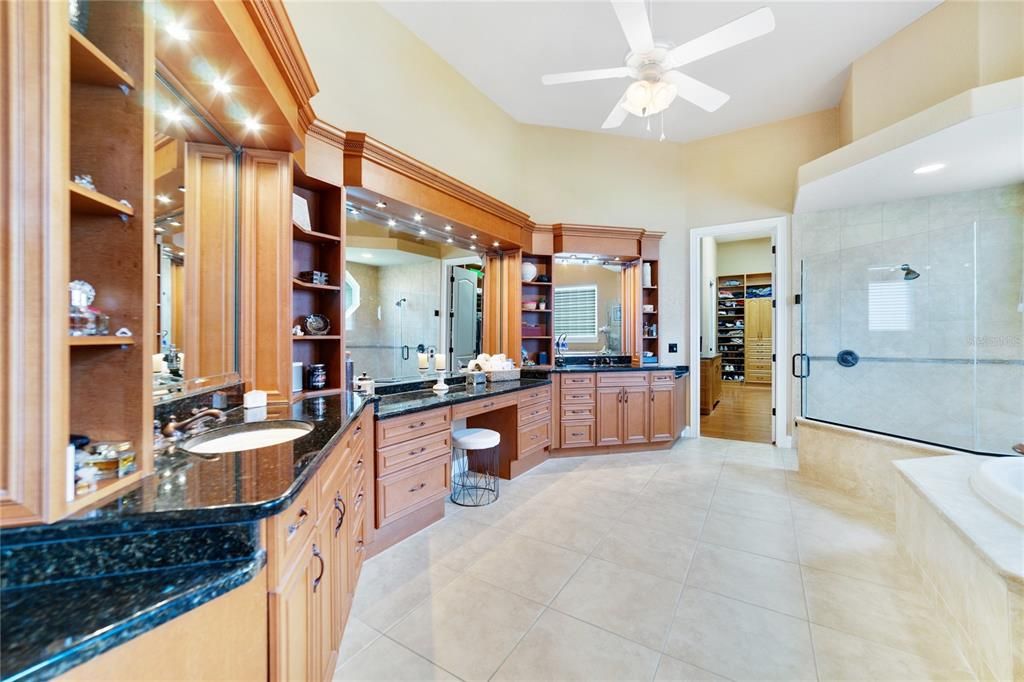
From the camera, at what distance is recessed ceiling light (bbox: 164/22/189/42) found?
1.34 metres

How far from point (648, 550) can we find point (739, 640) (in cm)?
69

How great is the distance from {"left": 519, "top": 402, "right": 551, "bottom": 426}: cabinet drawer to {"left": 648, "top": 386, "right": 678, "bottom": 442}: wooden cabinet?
1231 millimetres

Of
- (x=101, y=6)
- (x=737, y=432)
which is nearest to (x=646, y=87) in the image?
(x=101, y=6)

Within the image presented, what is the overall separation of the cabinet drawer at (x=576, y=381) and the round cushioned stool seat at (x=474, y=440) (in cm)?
127

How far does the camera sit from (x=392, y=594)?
1.91 m

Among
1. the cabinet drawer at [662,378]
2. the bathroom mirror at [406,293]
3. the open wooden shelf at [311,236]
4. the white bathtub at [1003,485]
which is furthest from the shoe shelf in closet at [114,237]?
the cabinet drawer at [662,378]

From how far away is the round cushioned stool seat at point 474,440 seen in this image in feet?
9.38

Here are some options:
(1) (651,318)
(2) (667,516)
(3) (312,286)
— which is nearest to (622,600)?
(2) (667,516)

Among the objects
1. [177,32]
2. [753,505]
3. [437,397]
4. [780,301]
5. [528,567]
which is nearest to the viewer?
[177,32]

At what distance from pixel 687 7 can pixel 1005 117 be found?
2.02 metres

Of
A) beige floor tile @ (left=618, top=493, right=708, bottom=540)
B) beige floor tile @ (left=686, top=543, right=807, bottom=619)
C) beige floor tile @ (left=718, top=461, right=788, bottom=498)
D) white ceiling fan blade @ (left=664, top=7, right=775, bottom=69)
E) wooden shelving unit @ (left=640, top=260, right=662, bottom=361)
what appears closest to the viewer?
beige floor tile @ (left=686, top=543, right=807, bottom=619)

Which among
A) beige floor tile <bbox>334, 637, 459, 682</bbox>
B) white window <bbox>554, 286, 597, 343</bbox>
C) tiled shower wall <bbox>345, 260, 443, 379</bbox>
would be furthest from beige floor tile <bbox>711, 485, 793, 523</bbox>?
tiled shower wall <bbox>345, 260, 443, 379</bbox>

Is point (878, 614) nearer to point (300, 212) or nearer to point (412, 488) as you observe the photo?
point (412, 488)

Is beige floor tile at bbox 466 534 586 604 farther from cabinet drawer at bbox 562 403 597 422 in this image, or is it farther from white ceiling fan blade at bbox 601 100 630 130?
white ceiling fan blade at bbox 601 100 630 130
